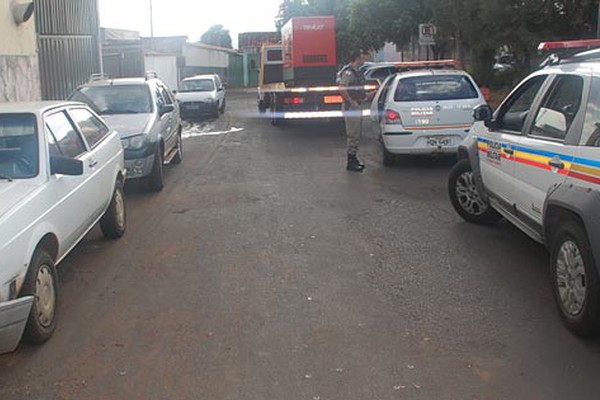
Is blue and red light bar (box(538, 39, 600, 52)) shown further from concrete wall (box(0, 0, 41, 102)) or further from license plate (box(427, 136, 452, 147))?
concrete wall (box(0, 0, 41, 102))

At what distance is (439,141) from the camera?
11.3m

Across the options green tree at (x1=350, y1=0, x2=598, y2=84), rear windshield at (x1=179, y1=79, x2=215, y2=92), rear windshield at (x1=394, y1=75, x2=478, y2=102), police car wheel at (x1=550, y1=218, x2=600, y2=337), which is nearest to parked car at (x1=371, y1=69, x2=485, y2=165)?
rear windshield at (x1=394, y1=75, x2=478, y2=102)

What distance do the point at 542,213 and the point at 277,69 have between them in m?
18.3

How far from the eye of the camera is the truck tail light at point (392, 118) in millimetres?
11341

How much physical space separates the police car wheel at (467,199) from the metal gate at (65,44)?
439 inches

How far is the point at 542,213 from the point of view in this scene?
520 cm

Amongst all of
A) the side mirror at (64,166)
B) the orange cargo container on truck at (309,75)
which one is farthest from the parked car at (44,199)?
the orange cargo container on truck at (309,75)

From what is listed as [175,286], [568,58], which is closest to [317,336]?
[175,286]

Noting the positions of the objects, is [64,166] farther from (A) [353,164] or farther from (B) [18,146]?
(A) [353,164]

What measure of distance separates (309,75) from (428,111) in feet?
27.1

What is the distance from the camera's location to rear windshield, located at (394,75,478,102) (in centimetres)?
1136

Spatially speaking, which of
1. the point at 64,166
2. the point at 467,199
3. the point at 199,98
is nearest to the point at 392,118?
the point at 467,199

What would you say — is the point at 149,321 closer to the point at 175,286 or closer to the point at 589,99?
the point at 175,286

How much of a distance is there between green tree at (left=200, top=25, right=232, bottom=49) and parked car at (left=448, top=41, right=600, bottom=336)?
105 metres
